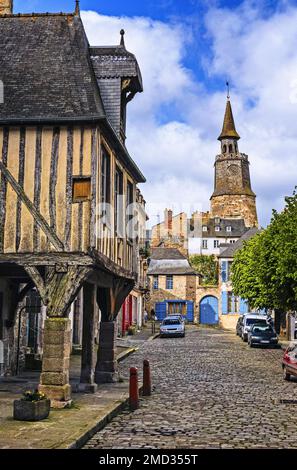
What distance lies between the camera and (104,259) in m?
11.7

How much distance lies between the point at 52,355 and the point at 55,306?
87 cm

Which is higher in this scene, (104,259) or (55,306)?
(104,259)

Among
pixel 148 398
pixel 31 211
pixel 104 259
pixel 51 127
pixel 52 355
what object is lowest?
pixel 148 398

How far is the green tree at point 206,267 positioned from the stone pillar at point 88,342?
61082 mm

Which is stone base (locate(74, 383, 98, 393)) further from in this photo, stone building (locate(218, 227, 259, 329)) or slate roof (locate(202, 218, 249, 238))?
slate roof (locate(202, 218, 249, 238))

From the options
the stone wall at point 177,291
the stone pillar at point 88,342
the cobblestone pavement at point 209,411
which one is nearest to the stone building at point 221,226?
the stone wall at point 177,291

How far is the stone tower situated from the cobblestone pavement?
7253 cm

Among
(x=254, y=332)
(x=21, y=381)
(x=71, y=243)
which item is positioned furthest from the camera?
(x=254, y=332)

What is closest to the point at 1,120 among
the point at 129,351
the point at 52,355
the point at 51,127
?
the point at 51,127

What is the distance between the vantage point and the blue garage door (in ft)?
173

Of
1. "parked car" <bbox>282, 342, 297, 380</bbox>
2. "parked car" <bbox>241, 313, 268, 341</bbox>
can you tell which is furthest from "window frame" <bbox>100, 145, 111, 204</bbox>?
"parked car" <bbox>241, 313, 268, 341</bbox>

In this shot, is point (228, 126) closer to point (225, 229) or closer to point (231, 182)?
point (231, 182)

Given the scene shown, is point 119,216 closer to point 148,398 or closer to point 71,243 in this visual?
point 71,243
